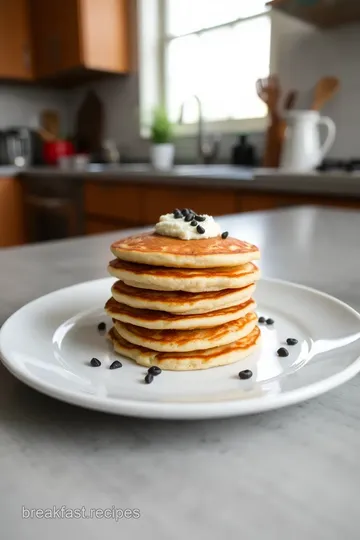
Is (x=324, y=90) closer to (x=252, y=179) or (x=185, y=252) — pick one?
(x=252, y=179)

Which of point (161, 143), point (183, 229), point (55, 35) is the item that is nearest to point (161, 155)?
point (161, 143)

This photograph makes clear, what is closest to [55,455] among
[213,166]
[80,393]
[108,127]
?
[80,393]

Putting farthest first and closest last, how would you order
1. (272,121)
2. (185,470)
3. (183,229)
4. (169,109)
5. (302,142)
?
(169,109) < (272,121) < (302,142) < (183,229) < (185,470)

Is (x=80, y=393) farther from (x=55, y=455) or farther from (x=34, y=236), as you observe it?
(x=34, y=236)

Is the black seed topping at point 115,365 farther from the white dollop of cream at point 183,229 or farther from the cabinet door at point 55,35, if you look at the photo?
the cabinet door at point 55,35

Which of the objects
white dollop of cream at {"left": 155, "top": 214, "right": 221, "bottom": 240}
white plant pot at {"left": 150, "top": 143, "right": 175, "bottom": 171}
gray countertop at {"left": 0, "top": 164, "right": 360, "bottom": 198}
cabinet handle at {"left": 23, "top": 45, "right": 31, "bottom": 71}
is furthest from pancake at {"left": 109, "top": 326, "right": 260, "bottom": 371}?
cabinet handle at {"left": 23, "top": 45, "right": 31, "bottom": 71}

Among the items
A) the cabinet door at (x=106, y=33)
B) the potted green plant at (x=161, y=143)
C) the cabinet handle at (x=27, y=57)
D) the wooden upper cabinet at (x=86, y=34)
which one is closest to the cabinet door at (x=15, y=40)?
the cabinet handle at (x=27, y=57)
